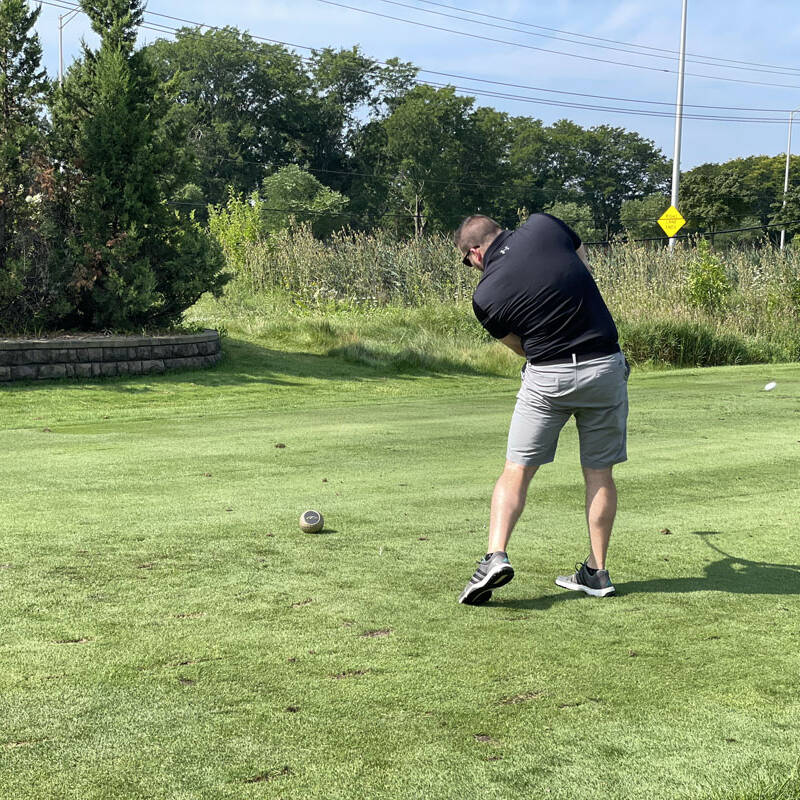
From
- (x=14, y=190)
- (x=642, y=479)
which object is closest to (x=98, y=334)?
(x=14, y=190)

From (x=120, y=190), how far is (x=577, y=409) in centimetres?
A: 1382

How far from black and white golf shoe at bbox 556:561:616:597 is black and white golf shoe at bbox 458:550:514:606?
44cm

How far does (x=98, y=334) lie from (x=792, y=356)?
14287 mm

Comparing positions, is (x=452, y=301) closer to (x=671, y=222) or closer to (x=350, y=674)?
(x=671, y=222)

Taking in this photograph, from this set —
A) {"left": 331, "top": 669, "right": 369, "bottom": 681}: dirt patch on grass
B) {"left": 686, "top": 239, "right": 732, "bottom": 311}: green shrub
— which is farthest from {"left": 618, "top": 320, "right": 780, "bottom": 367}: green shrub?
{"left": 331, "top": 669, "right": 369, "bottom": 681}: dirt patch on grass

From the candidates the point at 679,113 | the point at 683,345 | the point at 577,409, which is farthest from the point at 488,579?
the point at 679,113

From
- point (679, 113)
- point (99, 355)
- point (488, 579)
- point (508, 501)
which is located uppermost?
point (679, 113)

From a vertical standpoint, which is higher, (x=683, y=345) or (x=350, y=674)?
(x=683, y=345)

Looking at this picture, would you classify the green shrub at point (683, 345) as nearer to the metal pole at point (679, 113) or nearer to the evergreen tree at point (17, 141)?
the evergreen tree at point (17, 141)

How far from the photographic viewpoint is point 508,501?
4.48 meters

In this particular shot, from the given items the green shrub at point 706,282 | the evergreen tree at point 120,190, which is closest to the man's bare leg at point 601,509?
the evergreen tree at point 120,190

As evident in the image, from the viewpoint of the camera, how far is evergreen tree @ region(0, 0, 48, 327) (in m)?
15.5

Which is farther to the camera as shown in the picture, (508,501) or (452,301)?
(452,301)

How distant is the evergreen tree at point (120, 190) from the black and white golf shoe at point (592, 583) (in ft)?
42.6
